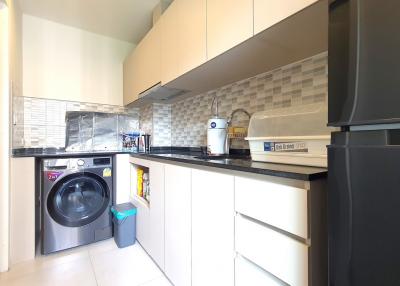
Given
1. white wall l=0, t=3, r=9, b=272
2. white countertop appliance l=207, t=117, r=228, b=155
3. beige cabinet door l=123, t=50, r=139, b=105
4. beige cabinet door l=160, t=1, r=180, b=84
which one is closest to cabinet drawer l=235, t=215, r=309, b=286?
white countertop appliance l=207, t=117, r=228, b=155

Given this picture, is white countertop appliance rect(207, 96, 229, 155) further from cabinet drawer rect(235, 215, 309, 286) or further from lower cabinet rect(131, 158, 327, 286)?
cabinet drawer rect(235, 215, 309, 286)

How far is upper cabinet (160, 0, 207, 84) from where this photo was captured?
1309 millimetres

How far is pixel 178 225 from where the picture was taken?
1304 mm

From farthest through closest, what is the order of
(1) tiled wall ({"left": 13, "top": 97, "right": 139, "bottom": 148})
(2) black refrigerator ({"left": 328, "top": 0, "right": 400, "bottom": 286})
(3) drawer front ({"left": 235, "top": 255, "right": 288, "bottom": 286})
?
(1) tiled wall ({"left": 13, "top": 97, "right": 139, "bottom": 148})
(3) drawer front ({"left": 235, "top": 255, "right": 288, "bottom": 286})
(2) black refrigerator ({"left": 328, "top": 0, "right": 400, "bottom": 286})

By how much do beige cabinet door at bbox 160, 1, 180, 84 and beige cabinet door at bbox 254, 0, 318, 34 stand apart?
30.1 inches

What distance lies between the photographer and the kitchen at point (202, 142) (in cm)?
48

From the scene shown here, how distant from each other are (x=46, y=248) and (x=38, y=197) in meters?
0.46

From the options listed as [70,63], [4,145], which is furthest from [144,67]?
[4,145]

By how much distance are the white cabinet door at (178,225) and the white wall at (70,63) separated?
1.91 meters

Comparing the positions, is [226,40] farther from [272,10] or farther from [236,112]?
[236,112]

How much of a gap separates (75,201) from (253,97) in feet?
6.25

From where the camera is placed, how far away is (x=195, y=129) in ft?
7.21

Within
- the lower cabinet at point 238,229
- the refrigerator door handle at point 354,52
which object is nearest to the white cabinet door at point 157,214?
the lower cabinet at point 238,229

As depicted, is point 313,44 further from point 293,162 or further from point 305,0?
point 293,162
